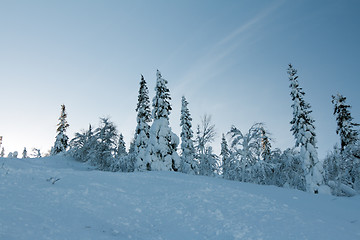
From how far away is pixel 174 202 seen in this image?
9000 millimetres

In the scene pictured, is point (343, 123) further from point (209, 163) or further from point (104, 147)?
point (104, 147)

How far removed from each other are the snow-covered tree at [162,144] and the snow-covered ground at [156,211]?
12.4 metres

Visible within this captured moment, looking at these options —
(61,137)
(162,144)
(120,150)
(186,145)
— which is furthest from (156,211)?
(61,137)

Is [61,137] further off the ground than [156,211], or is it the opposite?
[61,137]

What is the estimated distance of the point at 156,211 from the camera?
8.22 metres

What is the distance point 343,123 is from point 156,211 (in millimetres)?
26538

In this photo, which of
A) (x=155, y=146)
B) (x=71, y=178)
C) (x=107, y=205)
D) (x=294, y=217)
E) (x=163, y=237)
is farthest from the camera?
(x=155, y=146)

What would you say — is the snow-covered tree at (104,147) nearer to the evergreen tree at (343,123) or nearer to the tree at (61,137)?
the tree at (61,137)

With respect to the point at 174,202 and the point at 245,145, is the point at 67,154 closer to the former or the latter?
the point at 245,145

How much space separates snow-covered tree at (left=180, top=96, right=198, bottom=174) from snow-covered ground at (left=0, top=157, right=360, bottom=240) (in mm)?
20646

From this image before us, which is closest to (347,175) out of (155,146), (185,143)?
(185,143)

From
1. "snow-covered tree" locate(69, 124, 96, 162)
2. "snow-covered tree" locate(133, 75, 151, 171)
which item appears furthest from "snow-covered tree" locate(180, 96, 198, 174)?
"snow-covered tree" locate(69, 124, 96, 162)

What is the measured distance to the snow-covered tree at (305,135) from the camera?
23.3 meters

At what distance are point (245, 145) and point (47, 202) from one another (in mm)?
21000
